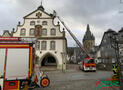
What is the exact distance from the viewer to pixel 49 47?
21078 mm

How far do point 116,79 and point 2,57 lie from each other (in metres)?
9.74

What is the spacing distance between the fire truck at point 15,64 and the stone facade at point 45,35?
14.9 m

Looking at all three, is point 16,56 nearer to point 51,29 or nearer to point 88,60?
point 88,60

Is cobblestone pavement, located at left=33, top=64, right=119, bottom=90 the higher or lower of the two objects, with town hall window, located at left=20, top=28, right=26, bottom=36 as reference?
lower

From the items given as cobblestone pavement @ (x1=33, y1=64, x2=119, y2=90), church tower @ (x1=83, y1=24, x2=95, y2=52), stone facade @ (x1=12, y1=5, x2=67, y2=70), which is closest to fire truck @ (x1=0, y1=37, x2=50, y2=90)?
cobblestone pavement @ (x1=33, y1=64, x2=119, y2=90)

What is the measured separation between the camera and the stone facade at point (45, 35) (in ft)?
68.1

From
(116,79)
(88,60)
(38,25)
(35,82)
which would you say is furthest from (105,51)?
(35,82)

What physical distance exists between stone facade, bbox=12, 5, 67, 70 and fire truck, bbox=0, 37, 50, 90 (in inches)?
587

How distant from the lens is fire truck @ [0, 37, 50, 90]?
17.6 ft

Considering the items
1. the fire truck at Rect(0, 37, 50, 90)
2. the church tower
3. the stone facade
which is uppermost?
the church tower

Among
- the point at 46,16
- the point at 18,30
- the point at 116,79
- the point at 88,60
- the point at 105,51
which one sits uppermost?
the point at 46,16

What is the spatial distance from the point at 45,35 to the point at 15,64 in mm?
16642

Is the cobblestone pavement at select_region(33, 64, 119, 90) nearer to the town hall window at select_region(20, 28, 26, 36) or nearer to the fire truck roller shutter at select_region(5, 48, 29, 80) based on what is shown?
the fire truck roller shutter at select_region(5, 48, 29, 80)

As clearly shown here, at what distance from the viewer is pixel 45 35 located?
2180 cm
